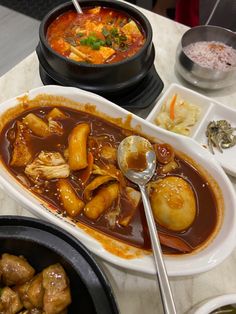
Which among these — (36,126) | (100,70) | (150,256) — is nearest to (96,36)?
(100,70)

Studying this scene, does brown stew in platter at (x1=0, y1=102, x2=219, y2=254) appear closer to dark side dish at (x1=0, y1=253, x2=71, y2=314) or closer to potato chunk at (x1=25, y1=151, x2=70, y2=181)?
potato chunk at (x1=25, y1=151, x2=70, y2=181)

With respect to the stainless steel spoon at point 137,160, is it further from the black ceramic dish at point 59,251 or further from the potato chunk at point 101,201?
the black ceramic dish at point 59,251

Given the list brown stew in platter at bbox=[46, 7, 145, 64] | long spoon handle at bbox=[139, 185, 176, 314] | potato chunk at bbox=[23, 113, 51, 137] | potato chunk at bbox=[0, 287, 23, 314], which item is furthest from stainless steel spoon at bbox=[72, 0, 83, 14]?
potato chunk at bbox=[0, 287, 23, 314]

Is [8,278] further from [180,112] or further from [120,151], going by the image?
[180,112]

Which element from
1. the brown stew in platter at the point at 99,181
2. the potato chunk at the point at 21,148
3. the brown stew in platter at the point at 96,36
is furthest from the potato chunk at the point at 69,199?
the brown stew in platter at the point at 96,36

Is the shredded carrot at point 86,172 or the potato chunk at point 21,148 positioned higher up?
the potato chunk at point 21,148

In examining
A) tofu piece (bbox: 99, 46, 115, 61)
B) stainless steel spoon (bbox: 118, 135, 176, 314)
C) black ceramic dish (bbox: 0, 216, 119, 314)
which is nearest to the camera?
black ceramic dish (bbox: 0, 216, 119, 314)
